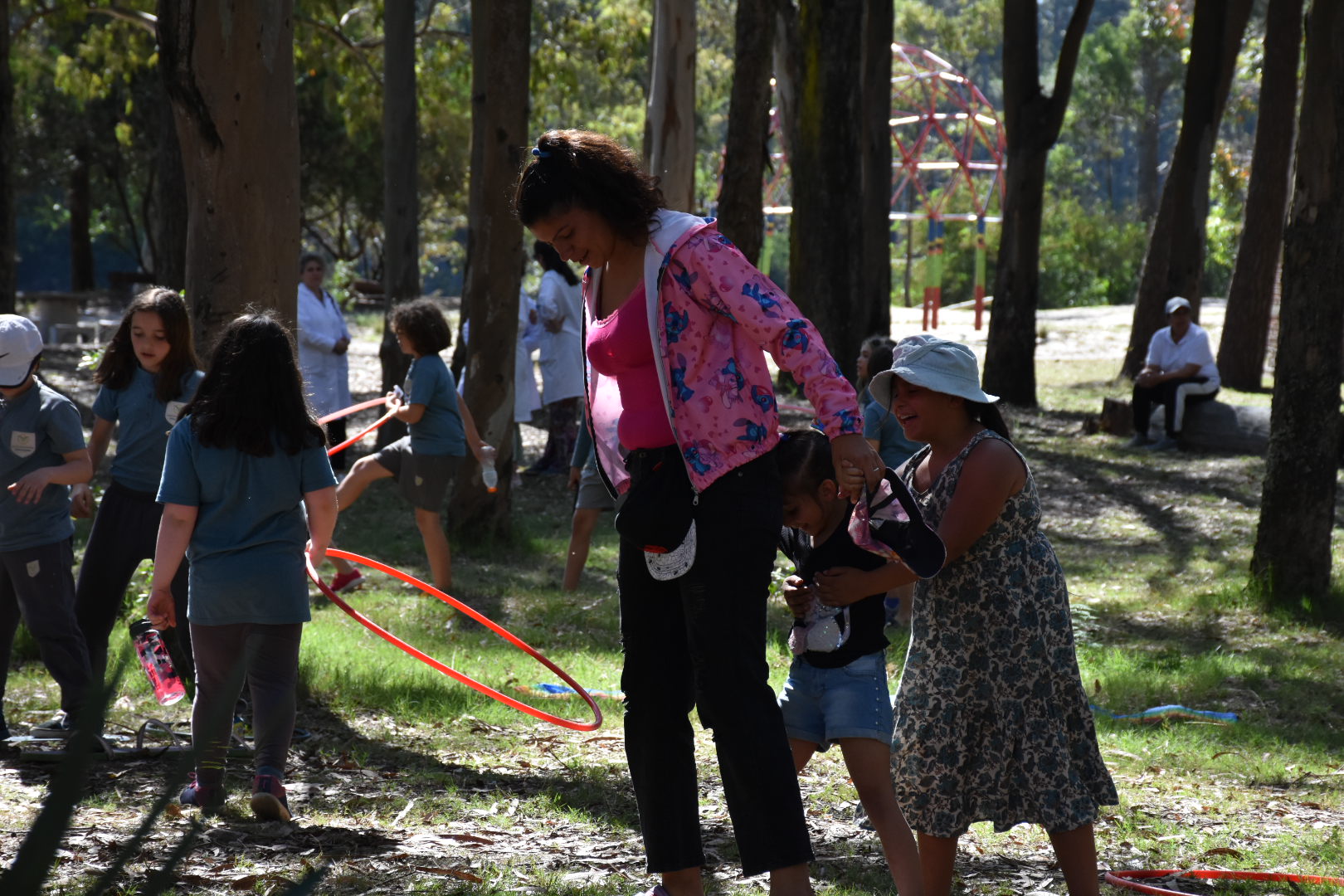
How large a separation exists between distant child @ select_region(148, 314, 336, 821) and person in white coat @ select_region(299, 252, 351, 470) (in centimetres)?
776

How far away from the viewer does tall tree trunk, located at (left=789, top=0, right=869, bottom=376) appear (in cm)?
1141

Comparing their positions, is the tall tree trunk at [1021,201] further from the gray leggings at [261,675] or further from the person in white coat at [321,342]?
the gray leggings at [261,675]

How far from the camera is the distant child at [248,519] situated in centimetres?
454

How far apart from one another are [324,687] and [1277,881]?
13.8 feet

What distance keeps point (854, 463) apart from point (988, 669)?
0.78 meters

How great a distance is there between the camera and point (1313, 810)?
5285 mm

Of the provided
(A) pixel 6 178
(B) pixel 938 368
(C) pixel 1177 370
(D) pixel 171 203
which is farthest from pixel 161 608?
(C) pixel 1177 370

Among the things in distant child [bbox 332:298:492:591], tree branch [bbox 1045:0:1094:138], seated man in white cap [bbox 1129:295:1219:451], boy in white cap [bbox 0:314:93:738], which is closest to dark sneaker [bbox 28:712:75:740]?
boy in white cap [bbox 0:314:93:738]

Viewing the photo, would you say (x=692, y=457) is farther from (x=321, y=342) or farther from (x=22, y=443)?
(x=321, y=342)

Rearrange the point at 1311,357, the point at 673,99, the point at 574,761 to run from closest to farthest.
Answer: the point at 574,761 < the point at 1311,357 < the point at 673,99

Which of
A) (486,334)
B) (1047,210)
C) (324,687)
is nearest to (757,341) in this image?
(324,687)

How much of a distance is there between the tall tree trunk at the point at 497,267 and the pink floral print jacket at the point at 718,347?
637 centimetres

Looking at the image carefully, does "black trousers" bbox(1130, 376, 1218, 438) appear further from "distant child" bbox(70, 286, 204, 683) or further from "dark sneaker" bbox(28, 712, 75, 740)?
"dark sneaker" bbox(28, 712, 75, 740)

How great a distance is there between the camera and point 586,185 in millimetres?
3590
